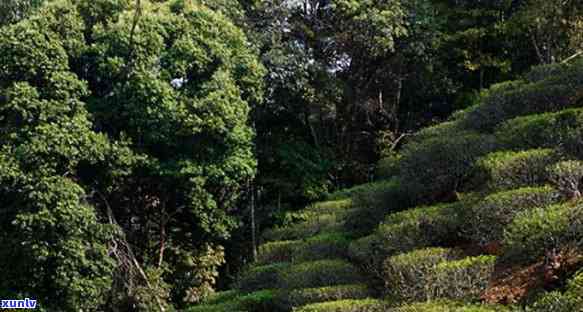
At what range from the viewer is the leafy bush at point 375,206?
7039mm

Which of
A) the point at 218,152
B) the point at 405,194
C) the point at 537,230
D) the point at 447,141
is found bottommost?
the point at 537,230

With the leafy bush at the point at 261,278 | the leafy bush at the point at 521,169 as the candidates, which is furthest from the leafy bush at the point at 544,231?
the leafy bush at the point at 261,278

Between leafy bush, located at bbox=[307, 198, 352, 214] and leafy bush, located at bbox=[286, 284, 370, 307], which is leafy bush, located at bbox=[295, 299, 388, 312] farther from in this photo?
leafy bush, located at bbox=[307, 198, 352, 214]

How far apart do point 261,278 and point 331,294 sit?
8.54 ft

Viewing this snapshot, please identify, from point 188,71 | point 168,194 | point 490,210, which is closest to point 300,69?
point 188,71

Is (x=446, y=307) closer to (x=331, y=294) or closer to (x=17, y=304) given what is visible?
(x=331, y=294)

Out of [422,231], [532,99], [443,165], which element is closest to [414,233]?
[422,231]

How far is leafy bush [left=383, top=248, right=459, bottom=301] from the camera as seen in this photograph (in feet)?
15.6

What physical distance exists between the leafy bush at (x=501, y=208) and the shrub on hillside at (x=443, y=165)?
125 centimetres

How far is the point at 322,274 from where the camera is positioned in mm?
6262

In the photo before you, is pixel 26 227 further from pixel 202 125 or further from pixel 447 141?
pixel 447 141

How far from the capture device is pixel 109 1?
1071cm

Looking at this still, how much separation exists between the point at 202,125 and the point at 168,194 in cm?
164

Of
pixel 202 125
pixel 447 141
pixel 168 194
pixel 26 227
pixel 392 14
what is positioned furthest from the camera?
pixel 392 14
